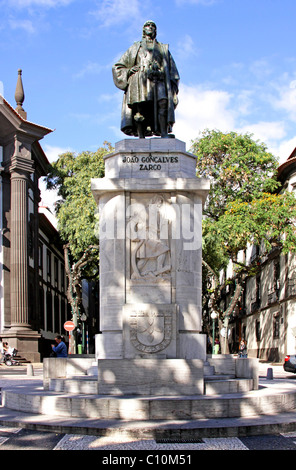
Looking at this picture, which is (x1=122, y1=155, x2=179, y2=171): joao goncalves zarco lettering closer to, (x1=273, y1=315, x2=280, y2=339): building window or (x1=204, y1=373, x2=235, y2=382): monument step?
(x1=204, y1=373, x2=235, y2=382): monument step

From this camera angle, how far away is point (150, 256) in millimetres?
11398

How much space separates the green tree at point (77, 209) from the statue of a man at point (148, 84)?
2279 centimetres

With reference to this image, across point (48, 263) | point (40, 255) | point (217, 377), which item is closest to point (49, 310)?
point (48, 263)

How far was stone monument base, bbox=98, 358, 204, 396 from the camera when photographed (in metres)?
9.96

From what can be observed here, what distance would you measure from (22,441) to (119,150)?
598 cm

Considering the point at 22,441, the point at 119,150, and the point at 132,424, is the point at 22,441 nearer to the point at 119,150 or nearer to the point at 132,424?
the point at 132,424

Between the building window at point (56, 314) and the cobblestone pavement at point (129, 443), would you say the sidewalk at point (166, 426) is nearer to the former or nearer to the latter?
the cobblestone pavement at point (129, 443)

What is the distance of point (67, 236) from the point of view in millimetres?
37656

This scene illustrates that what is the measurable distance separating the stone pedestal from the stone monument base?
80 cm

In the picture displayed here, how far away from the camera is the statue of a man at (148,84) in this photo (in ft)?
40.6

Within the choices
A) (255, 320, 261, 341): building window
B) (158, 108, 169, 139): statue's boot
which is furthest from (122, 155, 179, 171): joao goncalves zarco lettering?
(255, 320, 261, 341): building window

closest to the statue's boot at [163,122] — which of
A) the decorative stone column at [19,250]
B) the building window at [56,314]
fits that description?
the decorative stone column at [19,250]
